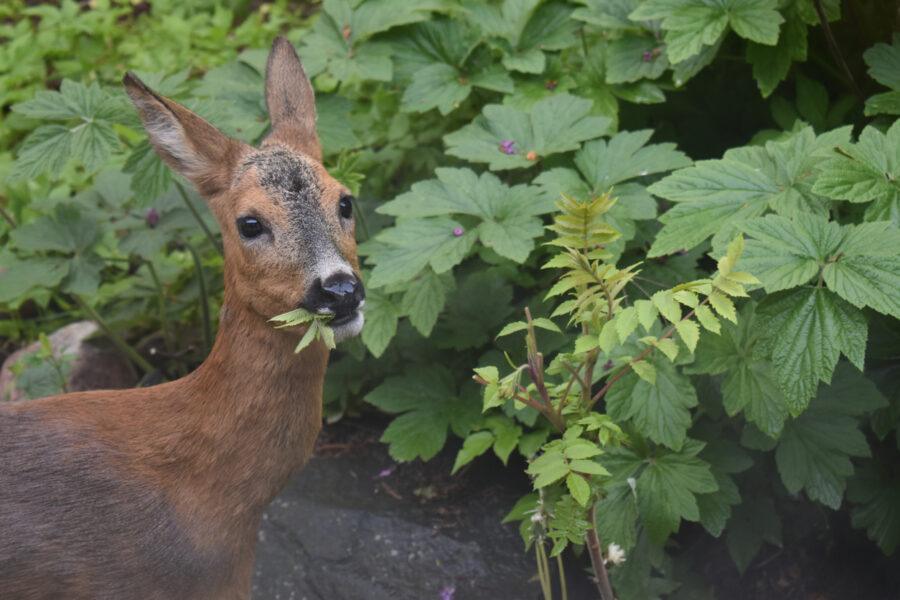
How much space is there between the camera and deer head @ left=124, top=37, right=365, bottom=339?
2762 mm

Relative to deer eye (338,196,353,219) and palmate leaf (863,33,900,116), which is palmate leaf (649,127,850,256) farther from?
deer eye (338,196,353,219)

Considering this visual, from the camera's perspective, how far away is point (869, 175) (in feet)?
10.2

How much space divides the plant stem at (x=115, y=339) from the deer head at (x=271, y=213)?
1.57 meters

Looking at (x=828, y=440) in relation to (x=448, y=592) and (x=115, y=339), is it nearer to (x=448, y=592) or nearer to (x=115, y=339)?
(x=448, y=592)

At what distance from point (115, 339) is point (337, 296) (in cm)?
216

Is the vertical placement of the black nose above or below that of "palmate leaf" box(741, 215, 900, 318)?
above

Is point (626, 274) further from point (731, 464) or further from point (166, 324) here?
point (166, 324)

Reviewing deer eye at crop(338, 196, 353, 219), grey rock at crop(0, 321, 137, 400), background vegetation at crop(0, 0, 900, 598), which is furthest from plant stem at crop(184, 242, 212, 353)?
deer eye at crop(338, 196, 353, 219)

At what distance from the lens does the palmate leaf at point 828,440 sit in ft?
10.7

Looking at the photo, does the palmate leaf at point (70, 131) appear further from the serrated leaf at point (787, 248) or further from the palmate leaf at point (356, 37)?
the serrated leaf at point (787, 248)

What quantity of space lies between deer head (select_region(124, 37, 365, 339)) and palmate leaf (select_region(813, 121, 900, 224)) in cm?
126

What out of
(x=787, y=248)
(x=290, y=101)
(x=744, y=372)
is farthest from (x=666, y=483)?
(x=290, y=101)

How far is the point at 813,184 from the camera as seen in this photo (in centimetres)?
317

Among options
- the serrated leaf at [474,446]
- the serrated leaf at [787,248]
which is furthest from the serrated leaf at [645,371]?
the serrated leaf at [474,446]
